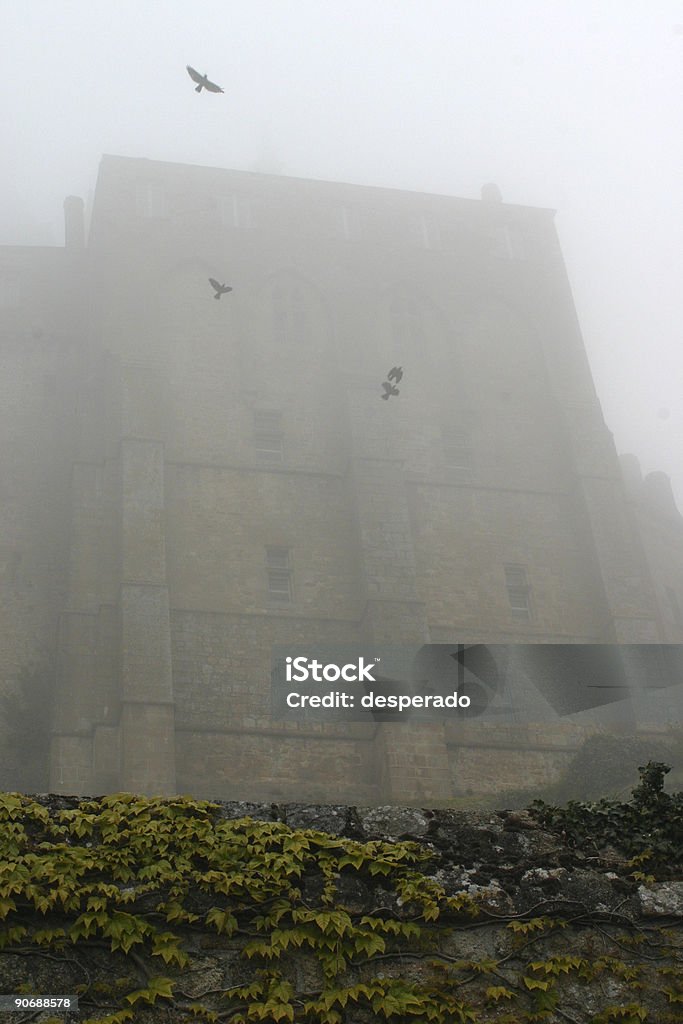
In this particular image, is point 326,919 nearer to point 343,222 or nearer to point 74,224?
point 343,222

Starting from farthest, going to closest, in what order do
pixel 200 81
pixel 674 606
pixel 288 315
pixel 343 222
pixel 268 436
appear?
pixel 674 606 < pixel 343 222 < pixel 288 315 < pixel 268 436 < pixel 200 81

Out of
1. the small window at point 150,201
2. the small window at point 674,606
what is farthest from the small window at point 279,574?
the small window at point 674,606

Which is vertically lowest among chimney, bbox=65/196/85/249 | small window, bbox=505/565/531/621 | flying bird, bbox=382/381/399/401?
small window, bbox=505/565/531/621

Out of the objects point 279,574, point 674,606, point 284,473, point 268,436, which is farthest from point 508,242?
point 279,574

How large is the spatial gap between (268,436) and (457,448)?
14.4 feet

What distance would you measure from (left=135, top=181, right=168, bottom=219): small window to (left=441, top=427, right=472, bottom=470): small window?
872 centimetres

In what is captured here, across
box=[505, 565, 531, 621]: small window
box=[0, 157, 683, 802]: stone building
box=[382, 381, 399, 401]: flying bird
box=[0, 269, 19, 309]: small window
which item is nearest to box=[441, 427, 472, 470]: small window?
box=[0, 157, 683, 802]: stone building

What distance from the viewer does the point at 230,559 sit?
2645 cm

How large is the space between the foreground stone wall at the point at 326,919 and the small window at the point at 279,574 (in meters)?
20.4

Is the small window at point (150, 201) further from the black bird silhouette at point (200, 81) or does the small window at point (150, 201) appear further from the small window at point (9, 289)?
the black bird silhouette at point (200, 81)

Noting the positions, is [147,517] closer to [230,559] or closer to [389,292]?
[230,559]

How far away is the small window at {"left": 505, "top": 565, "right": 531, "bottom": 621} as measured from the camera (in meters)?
27.6

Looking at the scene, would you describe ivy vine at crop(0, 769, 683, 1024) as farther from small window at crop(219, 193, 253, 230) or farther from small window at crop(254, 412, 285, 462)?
small window at crop(219, 193, 253, 230)

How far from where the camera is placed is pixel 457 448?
30.1 meters
